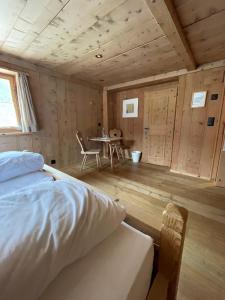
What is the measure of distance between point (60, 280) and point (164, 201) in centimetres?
179

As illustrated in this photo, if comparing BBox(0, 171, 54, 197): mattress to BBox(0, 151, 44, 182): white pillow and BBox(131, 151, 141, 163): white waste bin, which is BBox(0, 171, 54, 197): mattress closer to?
BBox(0, 151, 44, 182): white pillow

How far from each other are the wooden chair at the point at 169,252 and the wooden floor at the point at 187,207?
0.34 ft

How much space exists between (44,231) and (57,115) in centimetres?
297

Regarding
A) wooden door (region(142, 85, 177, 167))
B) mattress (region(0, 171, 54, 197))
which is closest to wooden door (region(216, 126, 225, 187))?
wooden door (region(142, 85, 177, 167))

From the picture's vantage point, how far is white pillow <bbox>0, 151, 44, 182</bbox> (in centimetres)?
116

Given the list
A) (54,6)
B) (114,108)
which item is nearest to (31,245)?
(54,6)

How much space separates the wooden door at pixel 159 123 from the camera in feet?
10.8

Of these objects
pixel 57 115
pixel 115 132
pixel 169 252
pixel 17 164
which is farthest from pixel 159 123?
pixel 169 252

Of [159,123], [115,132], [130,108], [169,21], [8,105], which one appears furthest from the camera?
[115,132]

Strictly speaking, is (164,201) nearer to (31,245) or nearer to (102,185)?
(102,185)

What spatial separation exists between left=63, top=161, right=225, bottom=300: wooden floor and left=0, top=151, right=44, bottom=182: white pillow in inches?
38.5

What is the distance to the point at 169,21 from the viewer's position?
54.0 inches

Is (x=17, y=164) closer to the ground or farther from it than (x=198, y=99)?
closer to the ground

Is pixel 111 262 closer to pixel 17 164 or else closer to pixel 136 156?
pixel 17 164
